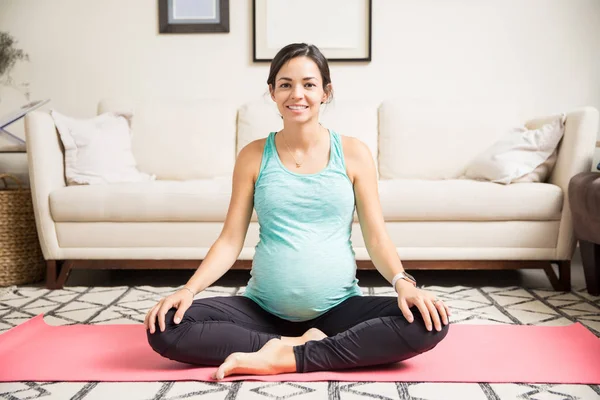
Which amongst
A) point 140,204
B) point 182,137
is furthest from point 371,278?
point 182,137

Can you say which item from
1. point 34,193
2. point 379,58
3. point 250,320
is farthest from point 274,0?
point 250,320

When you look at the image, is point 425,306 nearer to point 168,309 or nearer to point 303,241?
point 303,241

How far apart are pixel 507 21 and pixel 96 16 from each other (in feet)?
8.03

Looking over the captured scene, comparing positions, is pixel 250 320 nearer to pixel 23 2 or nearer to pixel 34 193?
pixel 34 193

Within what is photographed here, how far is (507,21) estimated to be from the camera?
3.36 m

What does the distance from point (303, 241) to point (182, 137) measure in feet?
5.95

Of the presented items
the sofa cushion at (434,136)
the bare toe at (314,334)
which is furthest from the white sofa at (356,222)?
the bare toe at (314,334)

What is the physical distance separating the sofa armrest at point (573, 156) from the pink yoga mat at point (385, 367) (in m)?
0.76

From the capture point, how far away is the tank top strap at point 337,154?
5.15 feet

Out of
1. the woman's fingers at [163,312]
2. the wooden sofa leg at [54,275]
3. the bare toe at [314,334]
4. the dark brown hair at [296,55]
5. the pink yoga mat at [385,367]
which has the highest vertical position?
the dark brown hair at [296,55]

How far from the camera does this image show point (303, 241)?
1505mm

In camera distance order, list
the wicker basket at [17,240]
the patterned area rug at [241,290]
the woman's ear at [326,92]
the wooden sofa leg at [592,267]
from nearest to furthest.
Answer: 1. the patterned area rug at [241,290]
2. the woman's ear at [326,92]
3. the wooden sofa leg at [592,267]
4. the wicker basket at [17,240]

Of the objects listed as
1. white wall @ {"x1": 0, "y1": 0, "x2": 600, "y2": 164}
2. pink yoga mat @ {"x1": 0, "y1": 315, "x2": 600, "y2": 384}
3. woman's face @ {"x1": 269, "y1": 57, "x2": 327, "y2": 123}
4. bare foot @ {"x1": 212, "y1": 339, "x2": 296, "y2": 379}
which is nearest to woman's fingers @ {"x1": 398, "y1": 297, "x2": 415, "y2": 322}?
pink yoga mat @ {"x1": 0, "y1": 315, "x2": 600, "y2": 384}

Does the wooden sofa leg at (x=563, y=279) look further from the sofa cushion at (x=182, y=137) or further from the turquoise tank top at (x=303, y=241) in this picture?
the sofa cushion at (x=182, y=137)
